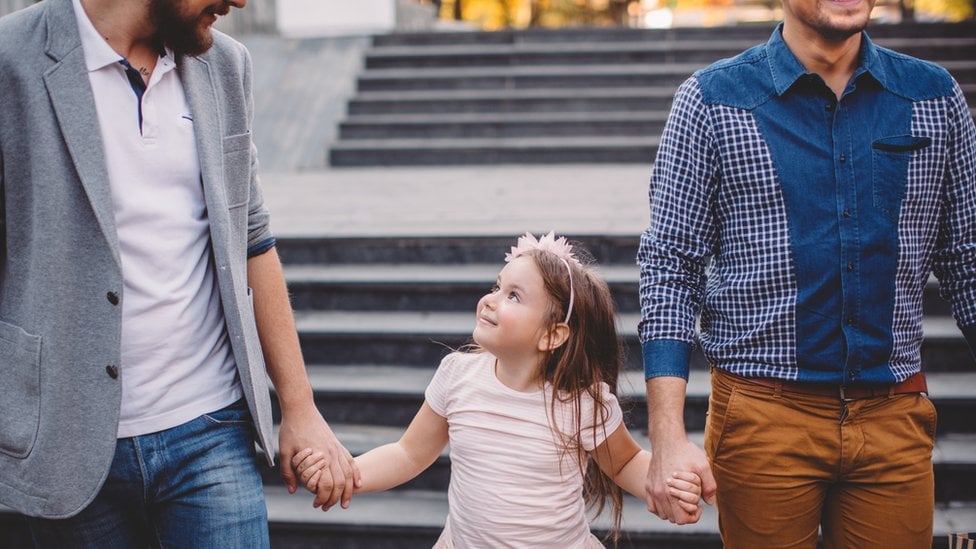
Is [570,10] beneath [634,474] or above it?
above

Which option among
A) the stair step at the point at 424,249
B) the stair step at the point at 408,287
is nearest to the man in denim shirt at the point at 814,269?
the stair step at the point at 408,287

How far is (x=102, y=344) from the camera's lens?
5.49 feet

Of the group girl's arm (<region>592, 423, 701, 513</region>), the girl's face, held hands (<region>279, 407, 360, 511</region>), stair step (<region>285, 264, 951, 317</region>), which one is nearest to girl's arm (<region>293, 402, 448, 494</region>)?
held hands (<region>279, 407, 360, 511</region>)

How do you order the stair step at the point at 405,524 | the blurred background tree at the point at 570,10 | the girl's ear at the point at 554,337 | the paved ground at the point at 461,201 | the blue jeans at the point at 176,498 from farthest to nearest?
the blurred background tree at the point at 570,10
the paved ground at the point at 461,201
the stair step at the point at 405,524
the girl's ear at the point at 554,337
the blue jeans at the point at 176,498

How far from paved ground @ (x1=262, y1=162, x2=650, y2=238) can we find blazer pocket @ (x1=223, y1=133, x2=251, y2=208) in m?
2.46

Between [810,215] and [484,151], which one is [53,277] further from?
[484,151]

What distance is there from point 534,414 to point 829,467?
2.11 feet

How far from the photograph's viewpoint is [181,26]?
5.73 ft

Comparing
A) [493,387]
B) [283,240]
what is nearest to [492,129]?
[283,240]

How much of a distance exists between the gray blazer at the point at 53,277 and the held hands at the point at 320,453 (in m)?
0.47

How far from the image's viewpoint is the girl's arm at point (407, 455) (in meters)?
2.22

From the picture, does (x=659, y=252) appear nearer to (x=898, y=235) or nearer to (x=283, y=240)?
(x=898, y=235)

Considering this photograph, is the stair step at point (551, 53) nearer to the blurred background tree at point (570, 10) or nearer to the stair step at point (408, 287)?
the stair step at point (408, 287)

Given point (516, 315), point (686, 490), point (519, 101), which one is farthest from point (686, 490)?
point (519, 101)
